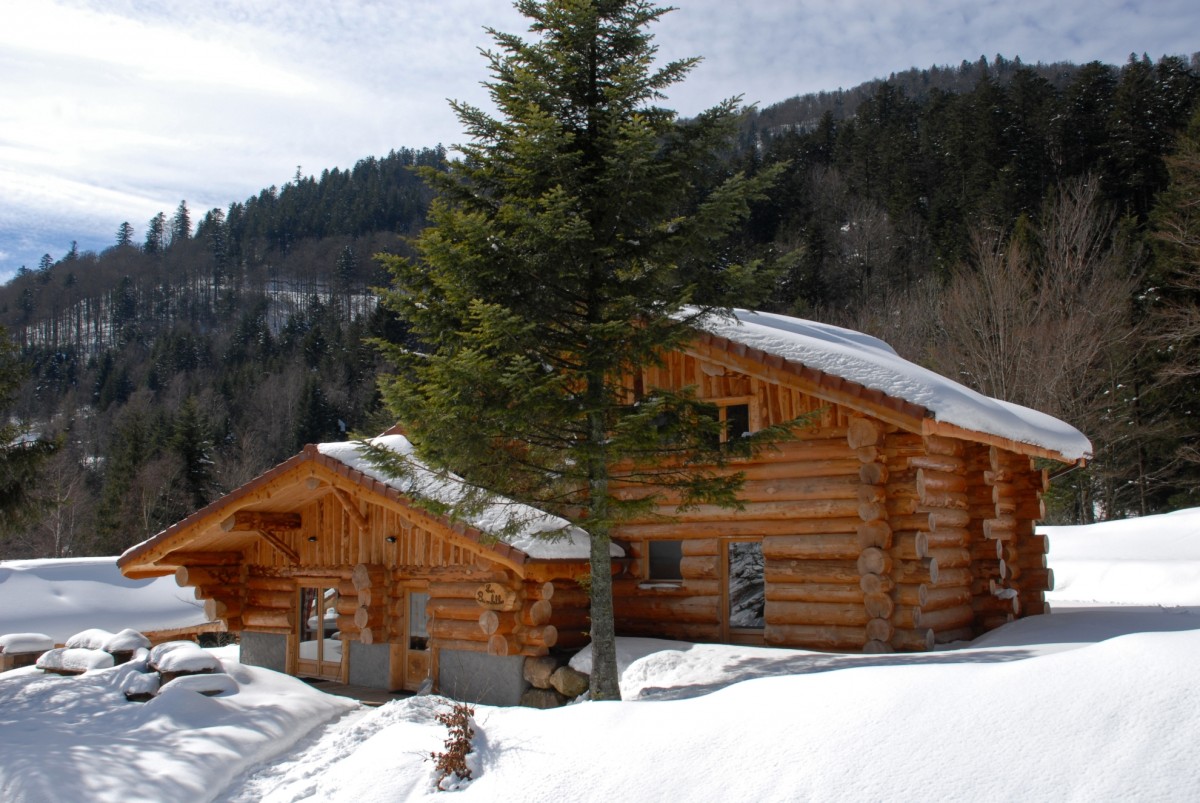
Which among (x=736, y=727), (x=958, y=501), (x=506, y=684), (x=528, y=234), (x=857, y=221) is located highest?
(x=857, y=221)

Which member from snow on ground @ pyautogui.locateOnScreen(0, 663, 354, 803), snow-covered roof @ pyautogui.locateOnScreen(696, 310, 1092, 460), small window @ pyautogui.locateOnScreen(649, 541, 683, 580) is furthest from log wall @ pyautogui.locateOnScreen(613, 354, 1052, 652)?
snow on ground @ pyautogui.locateOnScreen(0, 663, 354, 803)

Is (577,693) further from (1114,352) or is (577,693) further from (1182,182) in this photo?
(1182,182)

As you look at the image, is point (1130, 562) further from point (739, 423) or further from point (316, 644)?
point (316, 644)

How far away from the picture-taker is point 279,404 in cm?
7388

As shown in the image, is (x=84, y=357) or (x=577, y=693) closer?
(x=577, y=693)

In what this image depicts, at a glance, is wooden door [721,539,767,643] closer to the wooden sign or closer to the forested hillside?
the wooden sign

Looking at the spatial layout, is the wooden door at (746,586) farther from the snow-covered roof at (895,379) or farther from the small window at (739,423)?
the snow-covered roof at (895,379)

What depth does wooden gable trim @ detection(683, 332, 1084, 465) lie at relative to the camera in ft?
36.7

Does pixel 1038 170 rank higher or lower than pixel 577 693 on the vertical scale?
higher

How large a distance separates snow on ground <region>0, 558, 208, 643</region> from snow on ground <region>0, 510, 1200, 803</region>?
14.7m

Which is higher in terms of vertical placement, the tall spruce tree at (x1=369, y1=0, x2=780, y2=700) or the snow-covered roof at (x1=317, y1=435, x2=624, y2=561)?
the tall spruce tree at (x1=369, y1=0, x2=780, y2=700)

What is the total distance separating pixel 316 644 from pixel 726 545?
739cm

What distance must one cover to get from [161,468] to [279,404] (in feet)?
95.9

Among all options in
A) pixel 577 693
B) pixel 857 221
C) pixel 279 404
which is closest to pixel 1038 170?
pixel 857 221
